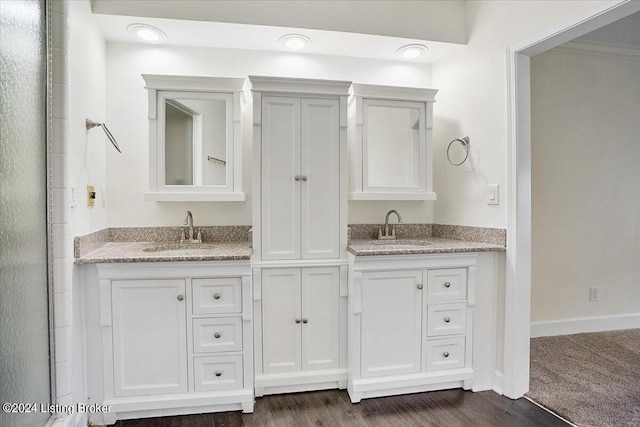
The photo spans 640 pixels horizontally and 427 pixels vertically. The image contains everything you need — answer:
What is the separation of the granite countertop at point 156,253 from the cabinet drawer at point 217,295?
0.14 metres

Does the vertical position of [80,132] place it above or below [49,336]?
above

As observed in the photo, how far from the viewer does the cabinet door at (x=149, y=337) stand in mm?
1811

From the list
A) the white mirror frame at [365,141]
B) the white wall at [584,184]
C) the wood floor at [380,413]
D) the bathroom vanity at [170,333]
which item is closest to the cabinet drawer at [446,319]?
the wood floor at [380,413]

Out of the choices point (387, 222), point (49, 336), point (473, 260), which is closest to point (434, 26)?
point (387, 222)

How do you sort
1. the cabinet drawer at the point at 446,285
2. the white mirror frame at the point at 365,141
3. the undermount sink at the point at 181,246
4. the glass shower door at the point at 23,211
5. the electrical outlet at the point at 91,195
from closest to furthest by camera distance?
the glass shower door at the point at 23,211 < the electrical outlet at the point at 91,195 < the cabinet drawer at the point at 446,285 < the undermount sink at the point at 181,246 < the white mirror frame at the point at 365,141

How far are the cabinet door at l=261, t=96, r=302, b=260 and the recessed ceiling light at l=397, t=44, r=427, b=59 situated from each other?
965 mm

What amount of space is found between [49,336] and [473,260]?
2.26 meters

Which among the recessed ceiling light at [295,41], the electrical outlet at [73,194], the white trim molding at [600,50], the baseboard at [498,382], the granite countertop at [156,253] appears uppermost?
the white trim molding at [600,50]

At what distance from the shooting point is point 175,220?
7.89ft

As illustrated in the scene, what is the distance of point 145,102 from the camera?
2363 mm

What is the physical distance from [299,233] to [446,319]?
1033mm

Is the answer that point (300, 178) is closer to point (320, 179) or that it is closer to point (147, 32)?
A: point (320, 179)

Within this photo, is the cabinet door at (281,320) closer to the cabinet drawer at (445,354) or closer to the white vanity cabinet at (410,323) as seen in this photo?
the white vanity cabinet at (410,323)

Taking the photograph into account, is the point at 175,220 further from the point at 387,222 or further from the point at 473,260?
the point at 473,260
